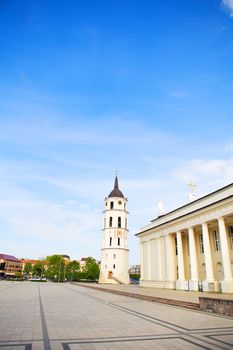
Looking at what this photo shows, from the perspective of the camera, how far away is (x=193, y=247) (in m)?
31.3

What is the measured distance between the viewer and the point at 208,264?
27.7m

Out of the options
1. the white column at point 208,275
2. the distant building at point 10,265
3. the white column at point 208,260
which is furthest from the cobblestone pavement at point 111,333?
the distant building at point 10,265

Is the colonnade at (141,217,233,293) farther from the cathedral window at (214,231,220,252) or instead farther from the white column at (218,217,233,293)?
the cathedral window at (214,231,220,252)

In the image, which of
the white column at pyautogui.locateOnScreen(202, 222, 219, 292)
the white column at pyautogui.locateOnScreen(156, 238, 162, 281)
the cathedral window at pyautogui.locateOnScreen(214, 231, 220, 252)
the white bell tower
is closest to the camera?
the white column at pyautogui.locateOnScreen(202, 222, 219, 292)

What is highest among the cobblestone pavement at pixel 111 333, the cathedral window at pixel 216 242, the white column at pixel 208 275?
the cathedral window at pixel 216 242

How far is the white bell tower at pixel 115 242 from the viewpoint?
6556cm

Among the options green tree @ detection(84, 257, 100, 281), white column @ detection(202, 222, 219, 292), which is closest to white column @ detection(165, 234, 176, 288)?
white column @ detection(202, 222, 219, 292)

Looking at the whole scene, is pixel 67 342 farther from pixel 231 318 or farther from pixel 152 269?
pixel 152 269

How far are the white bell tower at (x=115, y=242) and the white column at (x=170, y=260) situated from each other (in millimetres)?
30403

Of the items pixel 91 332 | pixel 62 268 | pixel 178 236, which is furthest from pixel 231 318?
pixel 62 268

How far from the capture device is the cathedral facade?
85.2 feet

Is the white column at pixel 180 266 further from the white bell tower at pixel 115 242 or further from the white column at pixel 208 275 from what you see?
the white bell tower at pixel 115 242

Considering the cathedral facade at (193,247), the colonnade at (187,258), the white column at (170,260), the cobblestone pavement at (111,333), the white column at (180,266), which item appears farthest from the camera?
the white column at (170,260)

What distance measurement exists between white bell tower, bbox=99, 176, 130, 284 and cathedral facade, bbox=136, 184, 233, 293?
2167 centimetres
